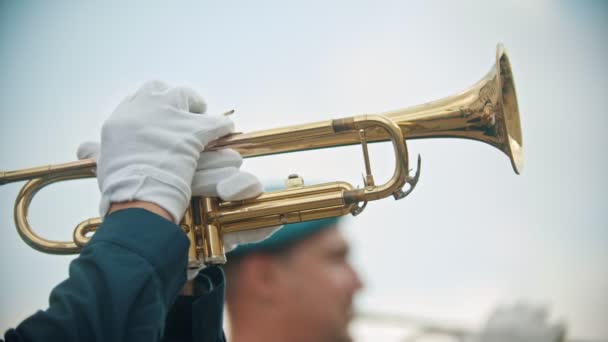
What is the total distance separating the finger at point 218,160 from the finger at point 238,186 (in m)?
0.04

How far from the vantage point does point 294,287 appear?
2229 mm

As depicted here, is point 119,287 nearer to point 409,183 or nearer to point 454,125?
point 409,183

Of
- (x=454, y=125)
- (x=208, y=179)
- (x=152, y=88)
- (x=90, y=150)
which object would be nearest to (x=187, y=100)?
(x=152, y=88)

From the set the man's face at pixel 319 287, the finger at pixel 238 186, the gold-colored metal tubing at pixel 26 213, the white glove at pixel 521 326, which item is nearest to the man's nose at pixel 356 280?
the man's face at pixel 319 287

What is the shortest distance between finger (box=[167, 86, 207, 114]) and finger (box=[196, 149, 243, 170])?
0.37 ft

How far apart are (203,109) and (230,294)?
80 centimetres

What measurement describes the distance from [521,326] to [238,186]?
2.54 m

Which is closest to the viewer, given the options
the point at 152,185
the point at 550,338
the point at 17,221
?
the point at 152,185

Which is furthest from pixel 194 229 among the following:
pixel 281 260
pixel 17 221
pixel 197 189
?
pixel 281 260

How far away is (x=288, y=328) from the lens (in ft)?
7.18

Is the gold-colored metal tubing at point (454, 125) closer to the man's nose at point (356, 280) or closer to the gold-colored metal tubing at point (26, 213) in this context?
the gold-colored metal tubing at point (26, 213)

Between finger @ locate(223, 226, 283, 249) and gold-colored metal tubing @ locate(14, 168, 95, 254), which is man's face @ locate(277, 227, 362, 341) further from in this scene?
gold-colored metal tubing @ locate(14, 168, 95, 254)

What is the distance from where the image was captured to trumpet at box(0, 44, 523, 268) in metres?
1.63

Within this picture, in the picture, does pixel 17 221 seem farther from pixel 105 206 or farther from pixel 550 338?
pixel 550 338
